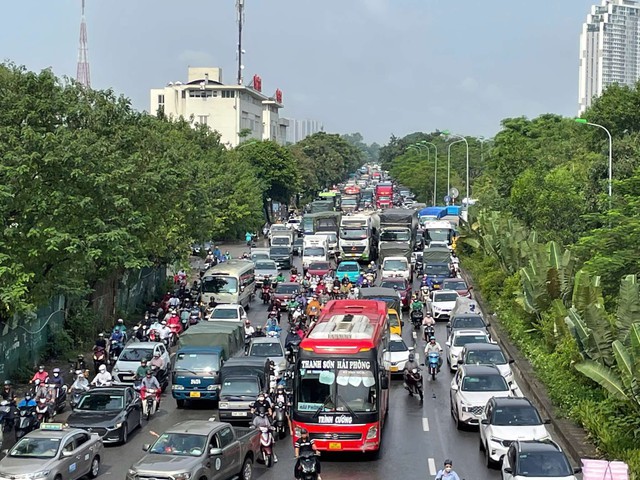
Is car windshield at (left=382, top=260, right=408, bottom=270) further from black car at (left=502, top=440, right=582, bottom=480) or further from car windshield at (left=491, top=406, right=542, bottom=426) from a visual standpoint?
black car at (left=502, top=440, right=582, bottom=480)

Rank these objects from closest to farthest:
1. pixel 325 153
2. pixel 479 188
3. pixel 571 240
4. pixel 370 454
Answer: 1. pixel 370 454
2. pixel 571 240
3. pixel 479 188
4. pixel 325 153

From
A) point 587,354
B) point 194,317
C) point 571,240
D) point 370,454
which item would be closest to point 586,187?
point 571,240

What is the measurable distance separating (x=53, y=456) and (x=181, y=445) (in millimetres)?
2539

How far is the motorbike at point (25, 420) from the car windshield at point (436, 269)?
30518mm

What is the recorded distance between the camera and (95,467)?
20.5m

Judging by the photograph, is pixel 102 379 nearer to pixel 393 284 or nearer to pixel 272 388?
pixel 272 388

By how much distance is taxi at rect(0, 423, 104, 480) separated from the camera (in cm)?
1830

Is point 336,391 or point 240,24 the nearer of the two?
point 336,391

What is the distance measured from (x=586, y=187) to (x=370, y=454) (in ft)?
106

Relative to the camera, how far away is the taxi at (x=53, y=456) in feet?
60.0

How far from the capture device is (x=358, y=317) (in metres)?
23.9

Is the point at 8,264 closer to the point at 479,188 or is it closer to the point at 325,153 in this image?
the point at 479,188

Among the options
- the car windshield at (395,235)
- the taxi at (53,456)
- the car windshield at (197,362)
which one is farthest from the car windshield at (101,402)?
the car windshield at (395,235)

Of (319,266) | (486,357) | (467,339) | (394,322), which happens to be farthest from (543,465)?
(319,266)
